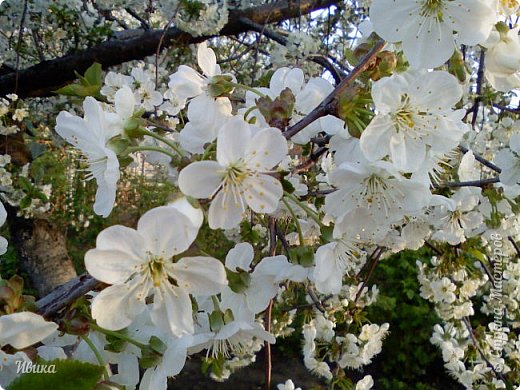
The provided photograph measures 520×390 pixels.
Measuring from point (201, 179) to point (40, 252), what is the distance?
280 cm

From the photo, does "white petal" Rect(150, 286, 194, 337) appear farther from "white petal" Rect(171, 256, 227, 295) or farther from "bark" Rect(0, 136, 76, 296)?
"bark" Rect(0, 136, 76, 296)

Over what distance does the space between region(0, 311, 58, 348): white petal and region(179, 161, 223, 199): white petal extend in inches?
10.2

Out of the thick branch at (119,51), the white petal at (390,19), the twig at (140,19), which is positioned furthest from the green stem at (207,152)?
the twig at (140,19)

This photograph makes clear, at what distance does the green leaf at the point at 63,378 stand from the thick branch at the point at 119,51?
2539 mm

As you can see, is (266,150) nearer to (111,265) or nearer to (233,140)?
(233,140)

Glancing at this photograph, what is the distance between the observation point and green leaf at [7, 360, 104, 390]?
0.56m

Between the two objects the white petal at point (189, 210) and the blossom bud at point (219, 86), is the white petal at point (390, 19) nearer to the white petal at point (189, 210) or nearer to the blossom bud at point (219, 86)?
the blossom bud at point (219, 86)

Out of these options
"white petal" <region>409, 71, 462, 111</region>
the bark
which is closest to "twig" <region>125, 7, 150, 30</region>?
the bark

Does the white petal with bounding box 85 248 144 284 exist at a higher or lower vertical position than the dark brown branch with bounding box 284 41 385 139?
lower

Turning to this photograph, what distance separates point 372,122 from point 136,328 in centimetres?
50

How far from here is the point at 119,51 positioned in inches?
116

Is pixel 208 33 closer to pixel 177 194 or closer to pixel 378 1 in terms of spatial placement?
pixel 378 1

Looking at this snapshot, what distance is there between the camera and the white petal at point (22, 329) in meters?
0.71

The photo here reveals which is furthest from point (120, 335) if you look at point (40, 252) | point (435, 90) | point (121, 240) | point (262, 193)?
point (40, 252)
